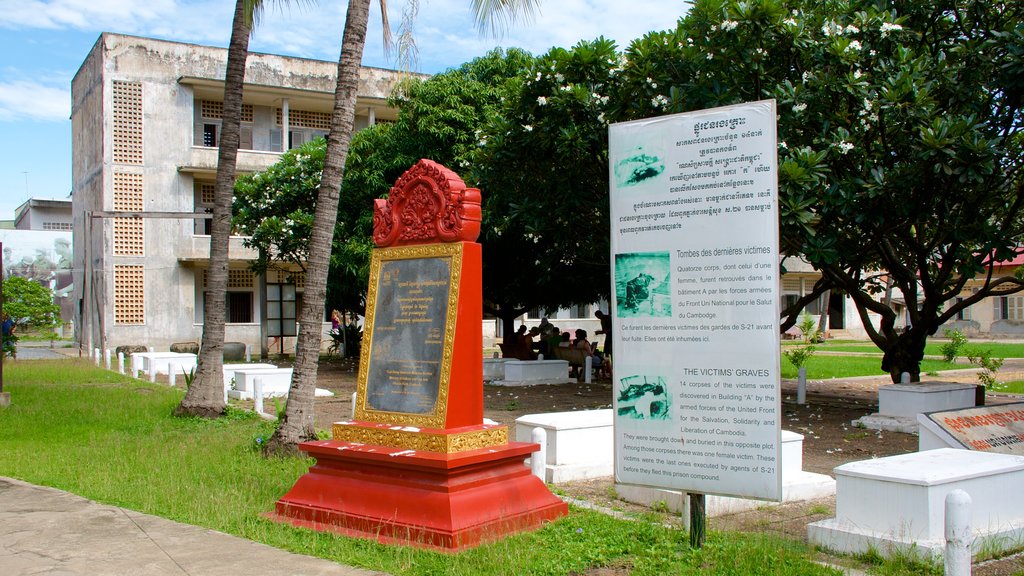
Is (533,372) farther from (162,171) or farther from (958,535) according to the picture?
(162,171)

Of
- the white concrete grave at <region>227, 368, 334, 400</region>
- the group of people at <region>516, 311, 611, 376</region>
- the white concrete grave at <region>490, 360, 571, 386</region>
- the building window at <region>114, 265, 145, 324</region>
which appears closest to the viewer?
the white concrete grave at <region>227, 368, 334, 400</region>

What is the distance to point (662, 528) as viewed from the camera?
6.43 meters

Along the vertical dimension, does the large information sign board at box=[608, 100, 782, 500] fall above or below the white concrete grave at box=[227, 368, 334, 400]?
above

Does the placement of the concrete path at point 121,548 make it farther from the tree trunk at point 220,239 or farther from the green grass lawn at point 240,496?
the tree trunk at point 220,239

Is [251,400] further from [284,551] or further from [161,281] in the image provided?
[161,281]

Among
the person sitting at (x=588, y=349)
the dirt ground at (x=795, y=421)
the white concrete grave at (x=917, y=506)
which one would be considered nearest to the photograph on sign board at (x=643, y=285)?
the dirt ground at (x=795, y=421)

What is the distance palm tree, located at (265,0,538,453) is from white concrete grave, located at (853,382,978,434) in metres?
7.64

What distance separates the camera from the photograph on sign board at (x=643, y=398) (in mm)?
5574

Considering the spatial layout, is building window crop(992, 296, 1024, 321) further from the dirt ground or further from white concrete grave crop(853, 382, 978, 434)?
white concrete grave crop(853, 382, 978, 434)

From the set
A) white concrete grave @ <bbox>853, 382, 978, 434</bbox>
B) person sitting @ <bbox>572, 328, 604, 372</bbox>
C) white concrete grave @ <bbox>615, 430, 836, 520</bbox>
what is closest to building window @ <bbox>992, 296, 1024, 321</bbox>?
person sitting @ <bbox>572, 328, 604, 372</bbox>

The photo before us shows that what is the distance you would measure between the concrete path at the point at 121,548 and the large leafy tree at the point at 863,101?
321 inches

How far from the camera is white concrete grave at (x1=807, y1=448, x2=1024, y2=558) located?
568cm

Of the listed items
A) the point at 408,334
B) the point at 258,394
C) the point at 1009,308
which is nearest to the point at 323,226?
the point at 408,334

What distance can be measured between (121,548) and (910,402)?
10385mm
